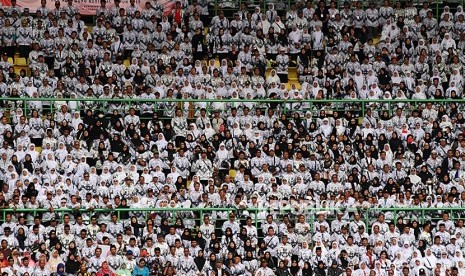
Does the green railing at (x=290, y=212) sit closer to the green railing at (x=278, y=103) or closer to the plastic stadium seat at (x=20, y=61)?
the green railing at (x=278, y=103)

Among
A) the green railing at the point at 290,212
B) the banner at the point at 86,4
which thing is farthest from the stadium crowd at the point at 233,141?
the banner at the point at 86,4

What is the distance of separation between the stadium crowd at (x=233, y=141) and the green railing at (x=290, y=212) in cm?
6

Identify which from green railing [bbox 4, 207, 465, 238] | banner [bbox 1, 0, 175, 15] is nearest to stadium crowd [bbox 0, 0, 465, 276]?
green railing [bbox 4, 207, 465, 238]

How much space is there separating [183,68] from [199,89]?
1.03 meters

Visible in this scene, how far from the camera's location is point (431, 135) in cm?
4500

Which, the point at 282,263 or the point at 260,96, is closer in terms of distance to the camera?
the point at 282,263

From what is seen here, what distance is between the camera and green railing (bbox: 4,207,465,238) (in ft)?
135

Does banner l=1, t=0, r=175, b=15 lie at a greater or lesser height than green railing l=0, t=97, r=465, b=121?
greater

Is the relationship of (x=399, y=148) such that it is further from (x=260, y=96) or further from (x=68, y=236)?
(x=68, y=236)

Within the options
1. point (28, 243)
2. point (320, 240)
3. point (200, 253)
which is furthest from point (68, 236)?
point (320, 240)

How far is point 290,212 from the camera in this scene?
138 feet

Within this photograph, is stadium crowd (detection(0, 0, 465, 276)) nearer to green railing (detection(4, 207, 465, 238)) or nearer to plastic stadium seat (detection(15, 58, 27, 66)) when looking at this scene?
green railing (detection(4, 207, 465, 238))

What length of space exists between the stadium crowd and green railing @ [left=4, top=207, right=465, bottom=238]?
0.06m

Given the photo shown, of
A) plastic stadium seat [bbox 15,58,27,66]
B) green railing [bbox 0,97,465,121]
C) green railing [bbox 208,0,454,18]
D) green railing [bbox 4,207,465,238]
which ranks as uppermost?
green railing [bbox 208,0,454,18]
